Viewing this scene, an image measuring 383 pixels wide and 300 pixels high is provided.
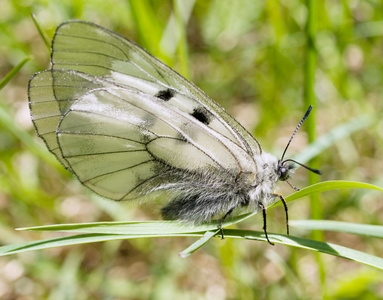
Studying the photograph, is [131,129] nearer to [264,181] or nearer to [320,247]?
[264,181]

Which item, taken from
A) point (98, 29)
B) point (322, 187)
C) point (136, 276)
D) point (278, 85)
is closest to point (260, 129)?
point (278, 85)

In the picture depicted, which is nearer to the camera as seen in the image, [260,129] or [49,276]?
[49,276]

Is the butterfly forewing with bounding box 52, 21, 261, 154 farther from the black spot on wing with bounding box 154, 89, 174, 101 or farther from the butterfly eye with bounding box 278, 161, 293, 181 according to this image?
the butterfly eye with bounding box 278, 161, 293, 181

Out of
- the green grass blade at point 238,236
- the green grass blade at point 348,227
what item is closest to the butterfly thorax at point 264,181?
the green grass blade at point 348,227

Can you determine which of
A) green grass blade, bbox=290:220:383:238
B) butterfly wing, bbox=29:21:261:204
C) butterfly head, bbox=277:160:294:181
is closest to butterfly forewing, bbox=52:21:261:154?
butterfly wing, bbox=29:21:261:204

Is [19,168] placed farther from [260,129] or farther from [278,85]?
[278,85]

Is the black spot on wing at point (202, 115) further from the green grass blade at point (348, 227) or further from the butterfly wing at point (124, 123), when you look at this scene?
the green grass blade at point (348, 227)
